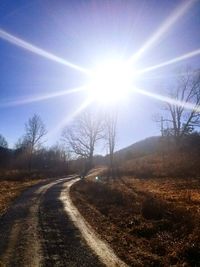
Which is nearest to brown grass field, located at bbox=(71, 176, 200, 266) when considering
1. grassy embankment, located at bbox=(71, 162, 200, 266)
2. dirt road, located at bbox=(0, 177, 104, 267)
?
grassy embankment, located at bbox=(71, 162, 200, 266)

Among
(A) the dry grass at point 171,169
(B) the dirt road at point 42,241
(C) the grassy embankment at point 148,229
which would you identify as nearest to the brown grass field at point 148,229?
(C) the grassy embankment at point 148,229

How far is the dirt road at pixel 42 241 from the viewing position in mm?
9555

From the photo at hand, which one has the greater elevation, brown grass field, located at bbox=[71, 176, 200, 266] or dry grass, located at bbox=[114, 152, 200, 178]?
dry grass, located at bbox=[114, 152, 200, 178]

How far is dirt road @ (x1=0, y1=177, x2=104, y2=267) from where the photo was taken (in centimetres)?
955

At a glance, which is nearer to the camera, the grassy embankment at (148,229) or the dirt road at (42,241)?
the dirt road at (42,241)

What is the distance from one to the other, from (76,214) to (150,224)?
15.4ft

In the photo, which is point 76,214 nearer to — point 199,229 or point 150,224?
point 150,224

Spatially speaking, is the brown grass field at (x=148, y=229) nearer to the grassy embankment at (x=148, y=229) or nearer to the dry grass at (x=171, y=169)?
the grassy embankment at (x=148, y=229)

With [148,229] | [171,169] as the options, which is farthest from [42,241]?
[171,169]

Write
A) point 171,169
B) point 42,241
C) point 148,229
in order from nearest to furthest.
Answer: point 42,241 < point 148,229 < point 171,169

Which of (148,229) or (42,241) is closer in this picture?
(42,241)

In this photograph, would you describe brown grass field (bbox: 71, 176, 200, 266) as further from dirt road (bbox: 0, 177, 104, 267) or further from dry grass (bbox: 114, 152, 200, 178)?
dry grass (bbox: 114, 152, 200, 178)

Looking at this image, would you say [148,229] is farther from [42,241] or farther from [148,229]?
[42,241]

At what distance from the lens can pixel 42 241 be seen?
11.6 m
